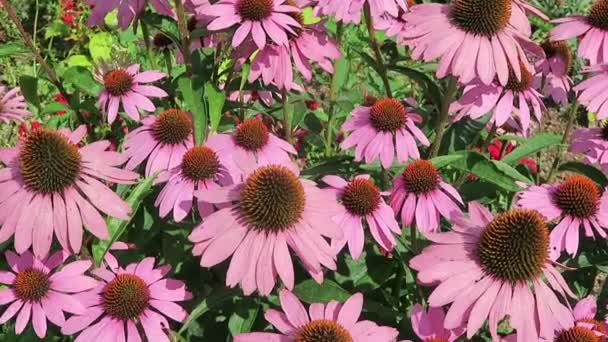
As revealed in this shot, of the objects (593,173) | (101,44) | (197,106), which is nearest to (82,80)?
(197,106)

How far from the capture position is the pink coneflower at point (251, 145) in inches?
63.1

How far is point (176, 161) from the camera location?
5.23 ft

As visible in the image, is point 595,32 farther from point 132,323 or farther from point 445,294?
point 132,323

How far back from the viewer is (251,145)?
1.65m

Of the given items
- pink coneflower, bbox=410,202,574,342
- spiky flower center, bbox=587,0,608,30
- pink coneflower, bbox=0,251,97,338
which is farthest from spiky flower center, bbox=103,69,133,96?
spiky flower center, bbox=587,0,608,30

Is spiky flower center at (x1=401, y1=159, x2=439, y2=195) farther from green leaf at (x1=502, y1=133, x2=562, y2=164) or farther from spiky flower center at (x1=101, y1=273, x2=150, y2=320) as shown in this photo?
spiky flower center at (x1=101, y1=273, x2=150, y2=320)

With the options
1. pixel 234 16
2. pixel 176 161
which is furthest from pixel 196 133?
pixel 234 16

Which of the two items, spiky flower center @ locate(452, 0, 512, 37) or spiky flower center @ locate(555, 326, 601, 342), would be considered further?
spiky flower center @ locate(452, 0, 512, 37)

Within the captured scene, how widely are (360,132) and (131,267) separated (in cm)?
71

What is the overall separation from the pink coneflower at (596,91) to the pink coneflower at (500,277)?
Result: 2.14 feet

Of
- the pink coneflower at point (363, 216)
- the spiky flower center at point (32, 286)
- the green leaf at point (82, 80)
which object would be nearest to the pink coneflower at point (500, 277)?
the pink coneflower at point (363, 216)

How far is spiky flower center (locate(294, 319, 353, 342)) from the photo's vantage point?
115 centimetres

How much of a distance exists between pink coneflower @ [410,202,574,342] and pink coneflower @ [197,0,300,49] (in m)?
0.63

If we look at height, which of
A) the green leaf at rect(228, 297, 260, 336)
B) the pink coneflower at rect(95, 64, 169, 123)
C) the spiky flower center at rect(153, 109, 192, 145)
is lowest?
the green leaf at rect(228, 297, 260, 336)
